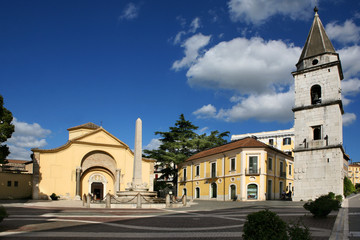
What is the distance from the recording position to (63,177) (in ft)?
122

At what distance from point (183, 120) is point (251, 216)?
47.3m

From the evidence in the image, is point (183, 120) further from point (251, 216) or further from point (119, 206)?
point (251, 216)

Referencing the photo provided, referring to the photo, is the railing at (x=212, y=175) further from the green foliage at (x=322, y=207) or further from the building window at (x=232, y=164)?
the green foliage at (x=322, y=207)

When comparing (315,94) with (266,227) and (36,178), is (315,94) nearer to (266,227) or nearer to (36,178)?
(266,227)

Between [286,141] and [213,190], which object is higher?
[286,141]

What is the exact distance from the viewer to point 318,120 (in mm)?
30250

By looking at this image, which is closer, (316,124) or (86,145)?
(316,124)

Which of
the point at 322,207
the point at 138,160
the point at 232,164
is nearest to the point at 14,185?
the point at 138,160

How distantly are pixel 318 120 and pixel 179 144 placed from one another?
83.4ft

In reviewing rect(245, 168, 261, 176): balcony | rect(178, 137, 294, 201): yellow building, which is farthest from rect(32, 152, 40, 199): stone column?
rect(245, 168, 261, 176): balcony

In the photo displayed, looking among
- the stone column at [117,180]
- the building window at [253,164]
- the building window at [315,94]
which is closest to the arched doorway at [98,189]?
the stone column at [117,180]

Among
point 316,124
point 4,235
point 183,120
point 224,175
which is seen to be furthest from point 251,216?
point 183,120

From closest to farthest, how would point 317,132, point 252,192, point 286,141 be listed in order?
point 317,132, point 252,192, point 286,141

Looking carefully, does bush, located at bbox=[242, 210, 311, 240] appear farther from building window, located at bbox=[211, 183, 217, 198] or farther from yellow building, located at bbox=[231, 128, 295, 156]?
yellow building, located at bbox=[231, 128, 295, 156]
